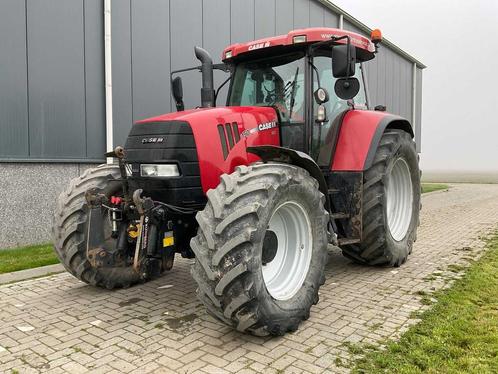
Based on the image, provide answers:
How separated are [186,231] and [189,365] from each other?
1.48 meters

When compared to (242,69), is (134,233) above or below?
below

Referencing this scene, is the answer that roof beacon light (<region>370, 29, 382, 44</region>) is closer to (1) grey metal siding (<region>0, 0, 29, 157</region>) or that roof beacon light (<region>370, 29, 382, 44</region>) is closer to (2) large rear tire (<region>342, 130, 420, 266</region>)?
(2) large rear tire (<region>342, 130, 420, 266</region>)

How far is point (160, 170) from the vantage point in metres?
4.04

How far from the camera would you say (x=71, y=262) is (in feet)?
15.2

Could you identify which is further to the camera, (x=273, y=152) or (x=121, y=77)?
(x=121, y=77)

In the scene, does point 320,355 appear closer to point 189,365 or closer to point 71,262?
point 189,365

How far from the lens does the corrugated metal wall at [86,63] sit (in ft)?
23.9

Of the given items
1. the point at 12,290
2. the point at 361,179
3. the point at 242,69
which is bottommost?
the point at 12,290

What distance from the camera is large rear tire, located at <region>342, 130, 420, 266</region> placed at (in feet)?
17.4

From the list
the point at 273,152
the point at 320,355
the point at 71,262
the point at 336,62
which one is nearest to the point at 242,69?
the point at 336,62

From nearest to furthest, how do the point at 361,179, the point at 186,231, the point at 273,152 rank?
the point at 273,152
the point at 186,231
the point at 361,179

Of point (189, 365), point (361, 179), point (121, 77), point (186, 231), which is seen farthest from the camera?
point (121, 77)

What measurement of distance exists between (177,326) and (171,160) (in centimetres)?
143

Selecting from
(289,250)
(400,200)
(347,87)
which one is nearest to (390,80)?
(400,200)
